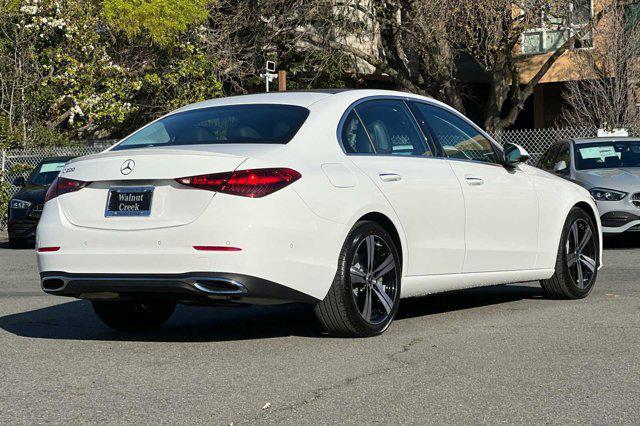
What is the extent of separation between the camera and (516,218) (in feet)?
30.0

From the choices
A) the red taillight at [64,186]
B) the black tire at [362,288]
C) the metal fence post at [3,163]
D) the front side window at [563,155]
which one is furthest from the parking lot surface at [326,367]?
the metal fence post at [3,163]

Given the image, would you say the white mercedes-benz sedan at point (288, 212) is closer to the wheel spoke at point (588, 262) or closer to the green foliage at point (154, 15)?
the wheel spoke at point (588, 262)

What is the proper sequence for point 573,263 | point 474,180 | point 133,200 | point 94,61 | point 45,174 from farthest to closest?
1. point 94,61
2. point 45,174
3. point 573,263
4. point 474,180
5. point 133,200

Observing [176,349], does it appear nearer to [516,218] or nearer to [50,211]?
[50,211]

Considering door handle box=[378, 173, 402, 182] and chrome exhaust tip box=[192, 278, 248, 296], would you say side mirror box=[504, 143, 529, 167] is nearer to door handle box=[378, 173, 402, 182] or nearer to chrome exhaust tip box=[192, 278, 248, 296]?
door handle box=[378, 173, 402, 182]

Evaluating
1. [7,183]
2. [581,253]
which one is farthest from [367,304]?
[7,183]

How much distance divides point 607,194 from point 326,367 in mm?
10891

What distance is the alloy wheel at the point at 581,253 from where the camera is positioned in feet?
32.3

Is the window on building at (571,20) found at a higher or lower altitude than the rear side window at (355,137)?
higher

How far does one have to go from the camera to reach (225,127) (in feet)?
25.4

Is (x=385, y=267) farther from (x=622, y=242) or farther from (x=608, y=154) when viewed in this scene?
(x=622, y=242)

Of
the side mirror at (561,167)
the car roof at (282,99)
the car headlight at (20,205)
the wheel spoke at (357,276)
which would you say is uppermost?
the car roof at (282,99)

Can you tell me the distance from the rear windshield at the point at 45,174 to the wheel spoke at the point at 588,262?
1344cm

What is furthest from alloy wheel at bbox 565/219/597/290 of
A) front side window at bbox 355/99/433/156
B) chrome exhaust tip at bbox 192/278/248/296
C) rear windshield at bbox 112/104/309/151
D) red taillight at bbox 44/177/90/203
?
red taillight at bbox 44/177/90/203
